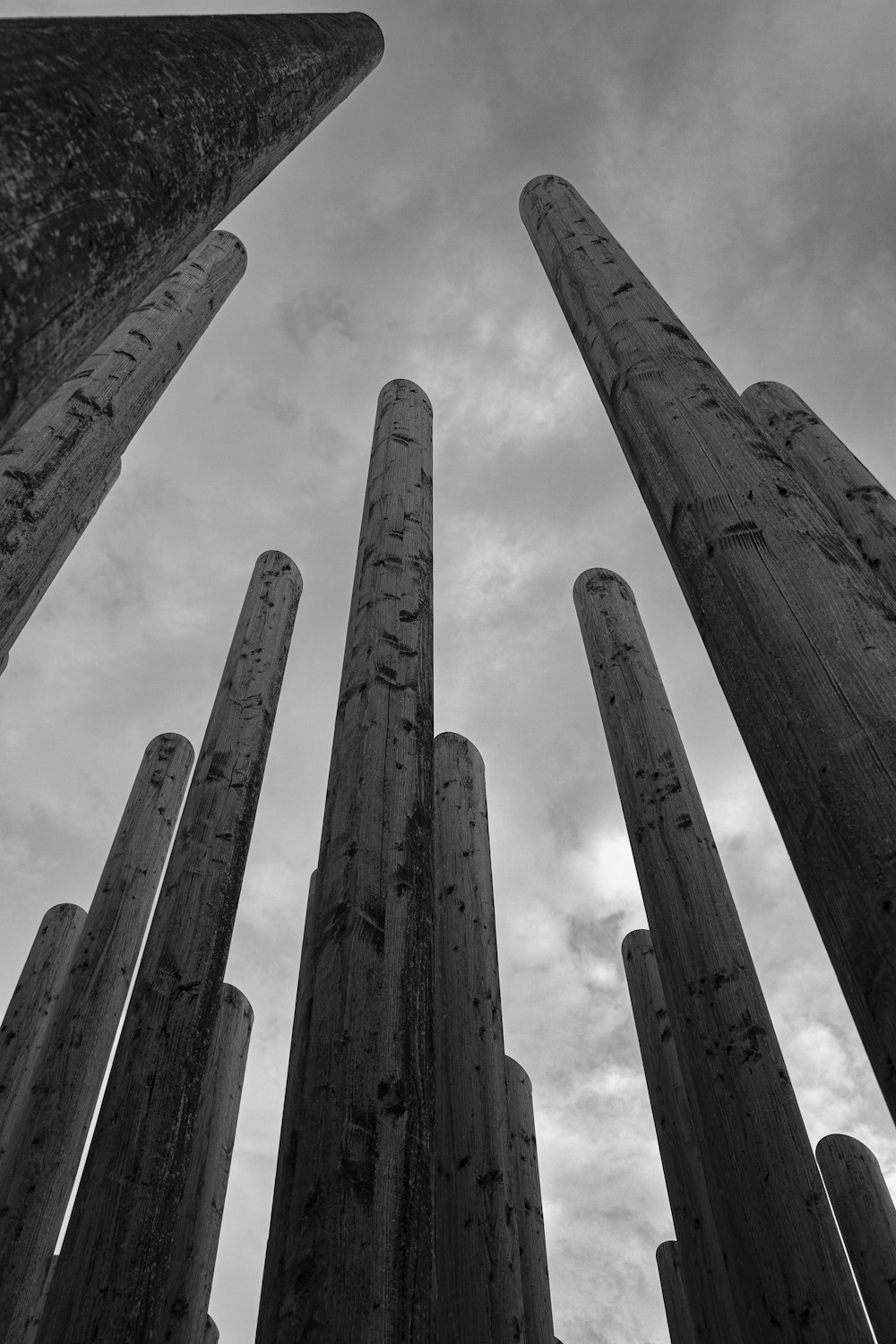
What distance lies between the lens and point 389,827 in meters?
2.99

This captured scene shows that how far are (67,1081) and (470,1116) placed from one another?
2.91 m

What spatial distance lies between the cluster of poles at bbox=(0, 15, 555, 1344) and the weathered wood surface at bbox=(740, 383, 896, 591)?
2481mm

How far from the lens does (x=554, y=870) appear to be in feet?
51.1

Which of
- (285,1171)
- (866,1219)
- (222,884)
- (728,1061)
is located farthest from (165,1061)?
(866,1219)

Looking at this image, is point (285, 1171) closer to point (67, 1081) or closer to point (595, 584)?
point (67, 1081)

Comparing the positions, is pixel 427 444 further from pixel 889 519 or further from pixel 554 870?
pixel 554 870

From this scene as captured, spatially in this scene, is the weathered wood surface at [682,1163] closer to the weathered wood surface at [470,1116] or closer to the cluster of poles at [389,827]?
the cluster of poles at [389,827]

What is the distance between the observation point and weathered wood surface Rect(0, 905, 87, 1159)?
7.20 m

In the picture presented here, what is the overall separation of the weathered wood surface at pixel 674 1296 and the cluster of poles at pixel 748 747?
0.09 meters

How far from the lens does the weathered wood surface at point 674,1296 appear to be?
724 cm

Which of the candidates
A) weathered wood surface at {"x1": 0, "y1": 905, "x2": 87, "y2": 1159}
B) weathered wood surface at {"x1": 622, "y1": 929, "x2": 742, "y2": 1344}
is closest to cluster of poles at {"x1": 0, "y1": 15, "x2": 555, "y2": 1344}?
weathered wood surface at {"x1": 0, "y1": 905, "x2": 87, "y2": 1159}

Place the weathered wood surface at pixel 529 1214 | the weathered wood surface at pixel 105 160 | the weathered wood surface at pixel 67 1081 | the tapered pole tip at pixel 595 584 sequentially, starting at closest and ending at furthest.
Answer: the weathered wood surface at pixel 105 160
the weathered wood surface at pixel 67 1081
the weathered wood surface at pixel 529 1214
the tapered pole tip at pixel 595 584

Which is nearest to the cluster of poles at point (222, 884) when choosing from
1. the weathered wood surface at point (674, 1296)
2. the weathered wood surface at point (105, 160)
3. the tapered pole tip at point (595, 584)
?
the weathered wood surface at point (105, 160)

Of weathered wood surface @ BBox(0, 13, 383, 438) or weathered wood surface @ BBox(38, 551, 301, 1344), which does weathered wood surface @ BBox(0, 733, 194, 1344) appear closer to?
weathered wood surface @ BBox(38, 551, 301, 1344)
